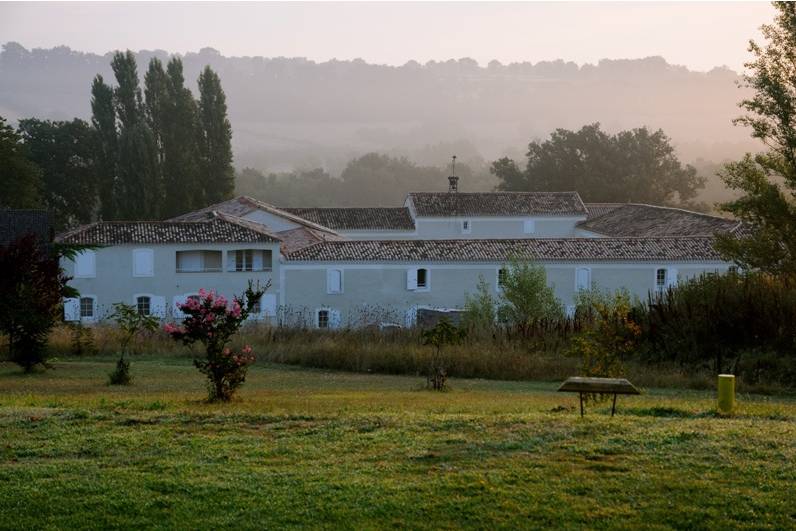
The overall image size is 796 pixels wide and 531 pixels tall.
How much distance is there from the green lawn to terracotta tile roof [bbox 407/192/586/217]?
165ft

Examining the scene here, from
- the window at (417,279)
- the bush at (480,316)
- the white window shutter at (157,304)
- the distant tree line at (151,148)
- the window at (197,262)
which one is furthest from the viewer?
the distant tree line at (151,148)

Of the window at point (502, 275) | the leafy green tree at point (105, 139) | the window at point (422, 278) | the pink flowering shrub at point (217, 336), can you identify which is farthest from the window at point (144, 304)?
the pink flowering shrub at point (217, 336)

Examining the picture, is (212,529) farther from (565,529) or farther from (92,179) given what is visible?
(92,179)

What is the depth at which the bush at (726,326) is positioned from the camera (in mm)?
21625

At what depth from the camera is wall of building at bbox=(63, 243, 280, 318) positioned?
43781mm

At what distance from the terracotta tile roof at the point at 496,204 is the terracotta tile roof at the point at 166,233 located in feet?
66.2

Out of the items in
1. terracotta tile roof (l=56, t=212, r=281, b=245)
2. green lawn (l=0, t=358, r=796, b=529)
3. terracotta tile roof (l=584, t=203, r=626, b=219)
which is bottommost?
green lawn (l=0, t=358, r=796, b=529)

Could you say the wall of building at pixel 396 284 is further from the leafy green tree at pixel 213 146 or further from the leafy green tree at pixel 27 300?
the leafy green tree at pixel 27 300

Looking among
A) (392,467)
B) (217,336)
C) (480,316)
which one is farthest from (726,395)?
(480,316)

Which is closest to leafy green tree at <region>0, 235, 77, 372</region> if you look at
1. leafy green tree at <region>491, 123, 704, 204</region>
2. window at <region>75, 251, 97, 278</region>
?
window at <region>75, 251, 97, 278</region>

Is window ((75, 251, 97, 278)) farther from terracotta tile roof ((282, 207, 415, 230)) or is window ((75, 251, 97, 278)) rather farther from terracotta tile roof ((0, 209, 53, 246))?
terracotta tile roof ((282, 207, 415, 230))

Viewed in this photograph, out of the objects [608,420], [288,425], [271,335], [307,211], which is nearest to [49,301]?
[271,335]

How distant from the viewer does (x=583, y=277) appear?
45.0 m

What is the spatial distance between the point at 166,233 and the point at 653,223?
89.1ft
